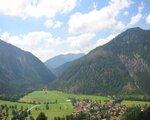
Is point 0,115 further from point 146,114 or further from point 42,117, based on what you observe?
point 146,114

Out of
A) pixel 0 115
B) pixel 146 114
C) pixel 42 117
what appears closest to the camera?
pixel 0 115

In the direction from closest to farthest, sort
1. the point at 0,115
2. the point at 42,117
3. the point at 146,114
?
the point at 0,115, the point at 42,117, the point at 146,114

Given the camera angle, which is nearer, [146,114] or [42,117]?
[42,117]

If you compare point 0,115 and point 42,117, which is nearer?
point 0,115

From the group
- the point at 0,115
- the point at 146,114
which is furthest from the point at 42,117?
the point at 146,114

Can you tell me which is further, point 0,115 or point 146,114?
point 146,114
